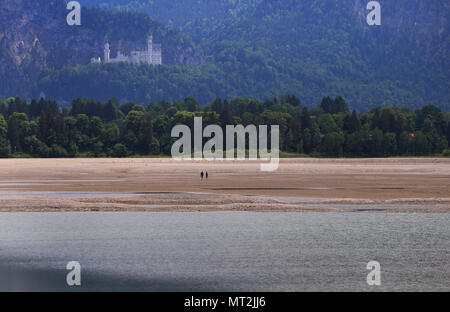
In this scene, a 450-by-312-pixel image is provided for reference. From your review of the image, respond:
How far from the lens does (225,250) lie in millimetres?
34844

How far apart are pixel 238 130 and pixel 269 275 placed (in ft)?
560

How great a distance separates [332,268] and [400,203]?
25.5m

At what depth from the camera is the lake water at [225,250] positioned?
27.9 meters

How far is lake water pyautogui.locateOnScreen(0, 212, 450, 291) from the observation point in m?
27.9

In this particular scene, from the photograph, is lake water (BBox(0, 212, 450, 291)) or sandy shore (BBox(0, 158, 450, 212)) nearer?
lake water (BBox(0, 212, 450, 291))

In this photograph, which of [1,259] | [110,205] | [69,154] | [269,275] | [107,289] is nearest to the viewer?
[107,289]

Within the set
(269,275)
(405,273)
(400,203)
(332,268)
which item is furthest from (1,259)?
(400,203)

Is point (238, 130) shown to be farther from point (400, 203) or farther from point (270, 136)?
point (400, 203)

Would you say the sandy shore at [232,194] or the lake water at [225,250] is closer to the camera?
the lake water at [225,250]

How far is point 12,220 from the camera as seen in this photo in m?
45.2

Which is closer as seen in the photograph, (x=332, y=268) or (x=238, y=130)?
(x=332, y=268)

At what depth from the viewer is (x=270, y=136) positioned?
7603 inches

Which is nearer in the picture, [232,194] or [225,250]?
[225,250]
